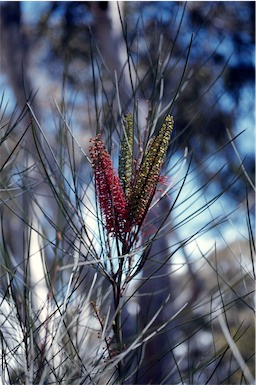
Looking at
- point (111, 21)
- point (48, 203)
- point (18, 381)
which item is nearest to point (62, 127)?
point (18, 381)

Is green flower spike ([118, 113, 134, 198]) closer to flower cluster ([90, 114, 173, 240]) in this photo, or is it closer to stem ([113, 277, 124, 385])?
flower cluster ([90, 114, 173, 240])

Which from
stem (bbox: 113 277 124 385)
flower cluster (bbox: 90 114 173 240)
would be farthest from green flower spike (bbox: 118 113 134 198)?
stem (bbox: 113 277 124 385)

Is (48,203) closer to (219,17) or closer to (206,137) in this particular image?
(206,137)

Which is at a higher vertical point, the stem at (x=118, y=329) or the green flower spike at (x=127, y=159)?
the green flower spike at (x=127, y=159)

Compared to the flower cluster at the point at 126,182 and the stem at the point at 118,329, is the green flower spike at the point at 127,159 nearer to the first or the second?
the flower cluster at the point at 126,182

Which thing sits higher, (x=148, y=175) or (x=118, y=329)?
(x=148, y=175)

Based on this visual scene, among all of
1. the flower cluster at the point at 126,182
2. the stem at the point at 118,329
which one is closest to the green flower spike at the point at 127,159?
the flower cluster at the point at 126,182

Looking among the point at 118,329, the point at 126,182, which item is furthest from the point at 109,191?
the point at 118,329

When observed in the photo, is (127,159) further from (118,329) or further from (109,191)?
(118,329)

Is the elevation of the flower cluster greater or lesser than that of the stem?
greater
